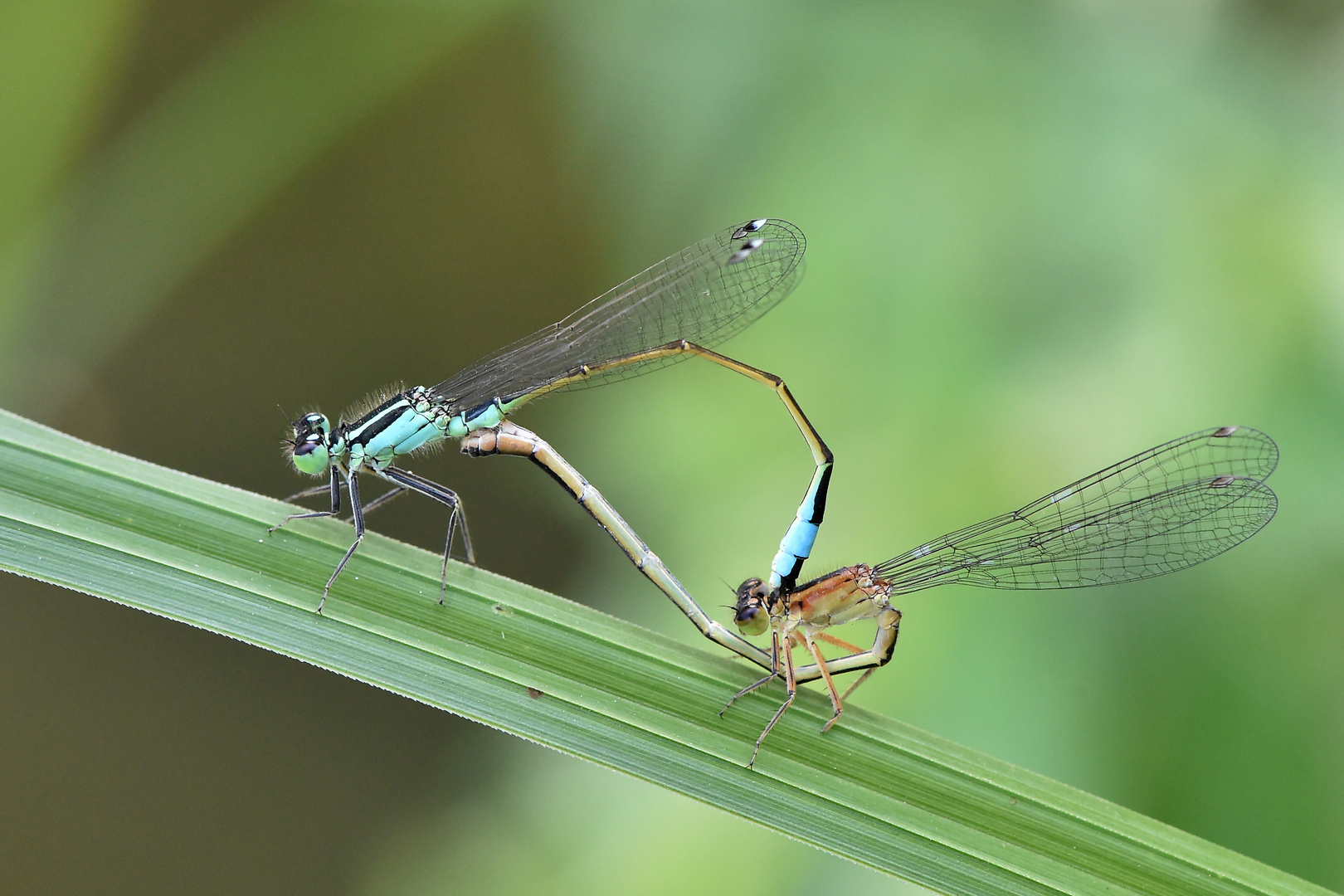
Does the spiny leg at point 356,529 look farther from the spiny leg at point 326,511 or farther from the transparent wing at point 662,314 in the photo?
the transparent wing at point 662,314

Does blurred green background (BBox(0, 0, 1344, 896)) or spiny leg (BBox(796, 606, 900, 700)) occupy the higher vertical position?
blurred green background (BBox(0, 0, 1344, 896))

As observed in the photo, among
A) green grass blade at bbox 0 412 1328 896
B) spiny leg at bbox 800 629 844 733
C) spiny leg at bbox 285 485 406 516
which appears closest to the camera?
green grass blade at bbox 0 412 1328 896

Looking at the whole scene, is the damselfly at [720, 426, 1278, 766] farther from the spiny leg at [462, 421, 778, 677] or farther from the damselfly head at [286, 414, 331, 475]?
the damselfly head at [286, 414, 331, 475]

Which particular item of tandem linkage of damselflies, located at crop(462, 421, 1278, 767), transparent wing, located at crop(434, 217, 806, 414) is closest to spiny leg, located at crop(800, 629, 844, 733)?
tandem linkage of damselflies, located at crop(462, 421, 1278, 767)

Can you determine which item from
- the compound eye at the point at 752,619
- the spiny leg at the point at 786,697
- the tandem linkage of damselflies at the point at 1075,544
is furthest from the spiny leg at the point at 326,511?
the spiny leg at the point at 786,697

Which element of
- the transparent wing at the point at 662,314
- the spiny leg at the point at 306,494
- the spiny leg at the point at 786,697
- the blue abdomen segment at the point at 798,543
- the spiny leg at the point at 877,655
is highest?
the transparent wing at the point at 662,314

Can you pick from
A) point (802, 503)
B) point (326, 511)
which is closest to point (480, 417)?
point (326, 511)

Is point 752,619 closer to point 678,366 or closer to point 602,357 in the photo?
point 602,357

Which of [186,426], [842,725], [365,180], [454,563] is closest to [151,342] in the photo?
[186,426]
